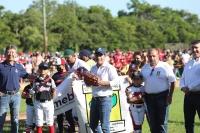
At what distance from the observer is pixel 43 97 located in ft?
27.1

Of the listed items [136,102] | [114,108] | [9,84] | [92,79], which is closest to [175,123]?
[114,108]

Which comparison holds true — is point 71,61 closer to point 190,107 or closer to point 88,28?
point 190,107

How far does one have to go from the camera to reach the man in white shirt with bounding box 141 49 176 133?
7.45 meters

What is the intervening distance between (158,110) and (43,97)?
2384 millimetres

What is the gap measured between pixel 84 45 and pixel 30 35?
1506 cm

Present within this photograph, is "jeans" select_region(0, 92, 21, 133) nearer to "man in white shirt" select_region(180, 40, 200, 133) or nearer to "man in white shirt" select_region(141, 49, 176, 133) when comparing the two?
"man in white shirt" select_region(141, 49, 176, 133)

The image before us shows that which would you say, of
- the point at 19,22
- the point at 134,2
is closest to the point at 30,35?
the point at 19,22

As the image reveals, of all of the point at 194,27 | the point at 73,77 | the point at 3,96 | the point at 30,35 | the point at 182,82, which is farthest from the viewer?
the point at 194,27

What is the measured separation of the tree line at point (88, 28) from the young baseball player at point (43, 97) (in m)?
47.0

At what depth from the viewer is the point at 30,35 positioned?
60.8 metres

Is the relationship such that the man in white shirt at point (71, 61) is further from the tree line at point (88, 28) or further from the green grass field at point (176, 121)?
the tree line at point (88, 28)

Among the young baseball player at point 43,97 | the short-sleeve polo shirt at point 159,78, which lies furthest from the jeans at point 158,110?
the young baseball player at point 43,97

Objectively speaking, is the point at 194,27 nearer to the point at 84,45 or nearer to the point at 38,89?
the point at 84,45

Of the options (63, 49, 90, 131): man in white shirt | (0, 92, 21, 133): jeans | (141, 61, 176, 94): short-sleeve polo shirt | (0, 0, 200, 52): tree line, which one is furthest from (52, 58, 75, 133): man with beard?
(0, 0, 200, 52): tree line
